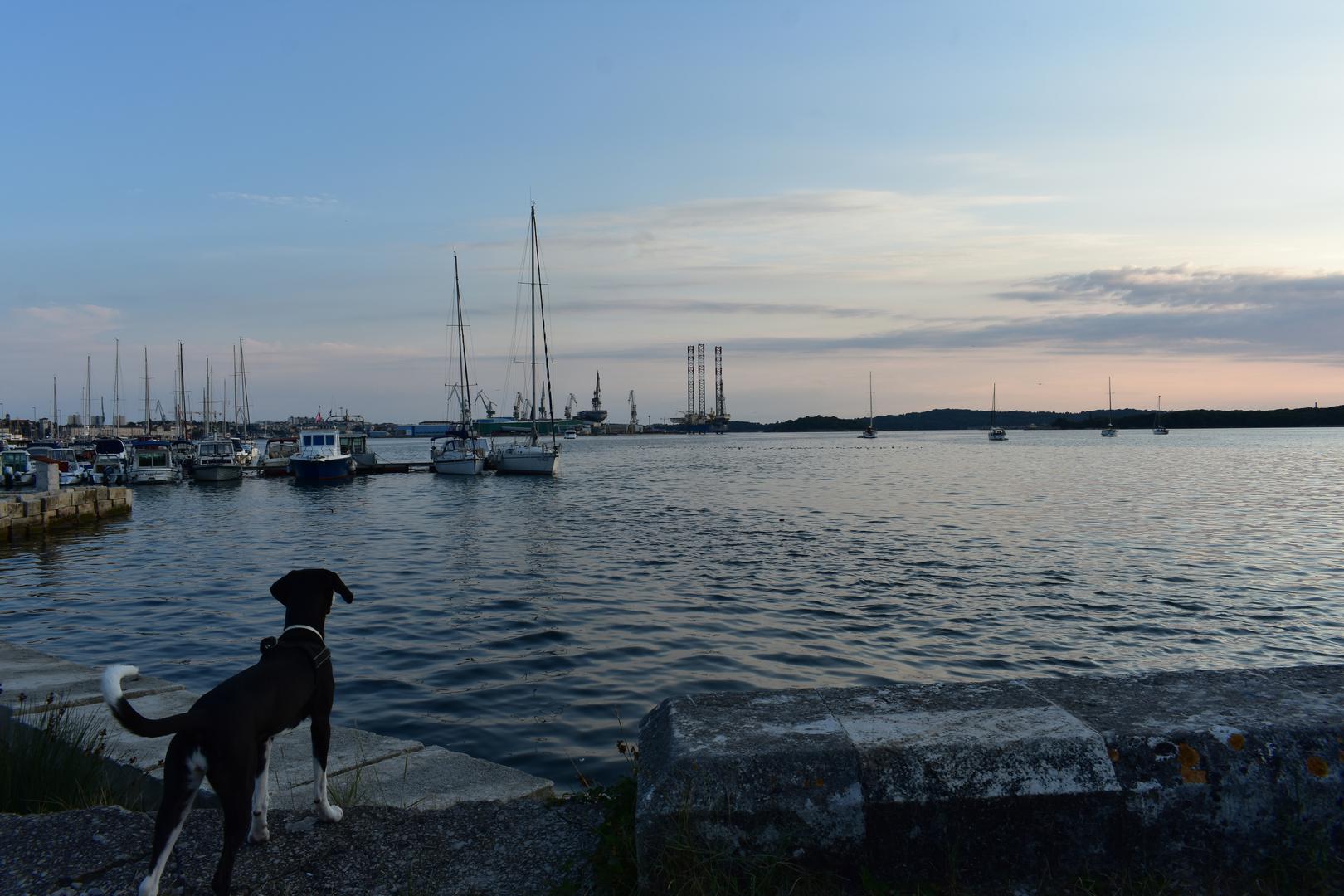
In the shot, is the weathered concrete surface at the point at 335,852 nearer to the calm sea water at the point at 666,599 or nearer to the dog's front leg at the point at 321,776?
the dog's front leg at the point at 321,776

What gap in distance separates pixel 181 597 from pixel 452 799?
540 inches

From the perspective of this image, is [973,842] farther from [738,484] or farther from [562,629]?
[738,484]

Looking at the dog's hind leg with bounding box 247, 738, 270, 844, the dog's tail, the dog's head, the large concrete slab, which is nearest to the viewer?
the dog's tail

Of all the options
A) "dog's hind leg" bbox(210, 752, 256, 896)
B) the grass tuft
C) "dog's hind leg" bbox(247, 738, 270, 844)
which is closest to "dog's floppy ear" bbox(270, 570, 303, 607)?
"dog's hind leg" bbox(247, 738, 270, 844)

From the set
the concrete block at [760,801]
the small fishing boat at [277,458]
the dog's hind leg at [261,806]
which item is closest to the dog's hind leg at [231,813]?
the dog's hind leg at [261,806]

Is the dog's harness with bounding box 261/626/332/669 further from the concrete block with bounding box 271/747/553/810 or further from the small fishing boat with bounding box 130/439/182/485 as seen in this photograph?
the small fishing boat with bounding box 130/439/182/485

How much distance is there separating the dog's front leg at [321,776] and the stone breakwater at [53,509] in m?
26.7

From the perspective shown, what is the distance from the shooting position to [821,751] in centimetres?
312

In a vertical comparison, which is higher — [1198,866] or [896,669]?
[1198,866]

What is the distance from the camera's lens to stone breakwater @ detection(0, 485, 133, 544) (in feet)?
83.4

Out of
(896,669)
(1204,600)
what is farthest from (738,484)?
(896,669)

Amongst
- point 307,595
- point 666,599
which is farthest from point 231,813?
point 666,599

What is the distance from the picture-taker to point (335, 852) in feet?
12.6

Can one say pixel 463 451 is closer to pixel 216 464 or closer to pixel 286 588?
pixel 216 464
